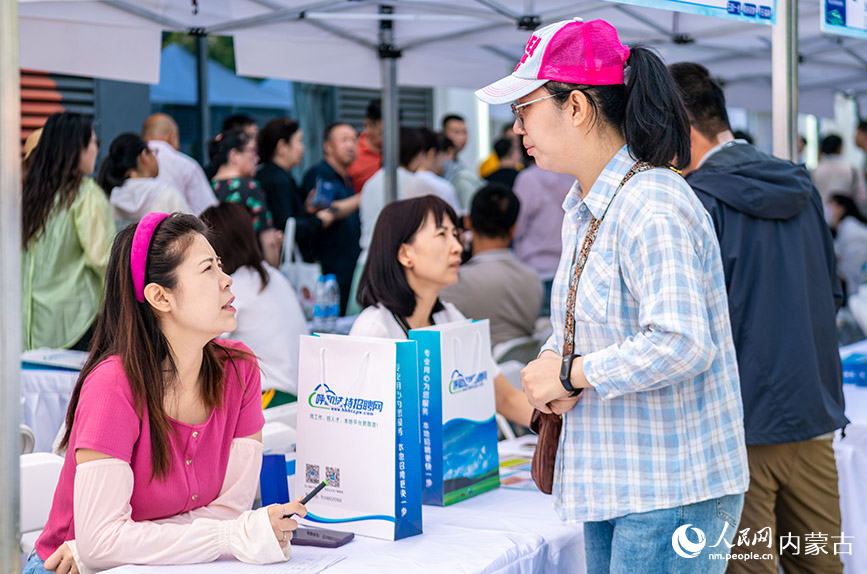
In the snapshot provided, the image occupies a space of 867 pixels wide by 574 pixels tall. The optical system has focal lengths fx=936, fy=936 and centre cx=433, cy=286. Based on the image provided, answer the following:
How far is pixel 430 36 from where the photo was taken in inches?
206

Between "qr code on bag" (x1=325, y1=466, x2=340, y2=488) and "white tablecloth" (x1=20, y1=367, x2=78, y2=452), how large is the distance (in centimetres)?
206

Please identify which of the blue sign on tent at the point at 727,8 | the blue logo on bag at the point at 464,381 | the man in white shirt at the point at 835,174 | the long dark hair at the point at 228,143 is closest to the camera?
the blue logo on bag at the point at 464,381

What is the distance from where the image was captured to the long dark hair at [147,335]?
182 cm

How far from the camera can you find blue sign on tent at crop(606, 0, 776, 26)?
2287mm

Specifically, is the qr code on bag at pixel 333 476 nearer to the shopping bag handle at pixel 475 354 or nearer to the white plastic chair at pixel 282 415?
the shopping bag handle at pixel 475 354

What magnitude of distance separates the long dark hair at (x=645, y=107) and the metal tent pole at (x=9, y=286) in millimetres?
856

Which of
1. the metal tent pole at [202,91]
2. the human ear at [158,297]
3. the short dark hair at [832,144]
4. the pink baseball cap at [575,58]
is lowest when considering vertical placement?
the human ear at [158,297]

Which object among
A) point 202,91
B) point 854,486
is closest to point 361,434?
point 854,486

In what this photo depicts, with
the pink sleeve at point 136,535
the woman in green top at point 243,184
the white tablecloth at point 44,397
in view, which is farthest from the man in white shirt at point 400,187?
the pink sleeve at point 136,535

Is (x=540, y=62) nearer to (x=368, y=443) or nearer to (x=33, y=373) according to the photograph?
(x=368, y=443)

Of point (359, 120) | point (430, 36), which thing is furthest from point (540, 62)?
point (359, 120)

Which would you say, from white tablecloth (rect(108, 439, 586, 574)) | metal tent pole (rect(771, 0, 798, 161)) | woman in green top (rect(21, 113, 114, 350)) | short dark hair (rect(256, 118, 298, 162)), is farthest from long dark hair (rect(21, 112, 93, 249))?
metal tent pole (rect(771, 0, 798, 161))

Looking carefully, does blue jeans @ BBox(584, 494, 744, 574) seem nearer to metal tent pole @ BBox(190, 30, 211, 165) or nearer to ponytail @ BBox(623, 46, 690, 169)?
ponytail @ BBox(623, 46, 690, 169)

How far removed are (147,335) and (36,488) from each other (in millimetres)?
721
